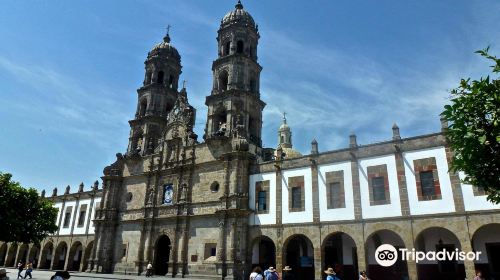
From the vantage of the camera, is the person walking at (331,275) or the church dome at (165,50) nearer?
the person walking at (331,275)

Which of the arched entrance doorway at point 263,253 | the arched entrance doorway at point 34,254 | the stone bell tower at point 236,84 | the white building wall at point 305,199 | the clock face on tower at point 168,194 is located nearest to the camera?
the white building wall at point 305,199

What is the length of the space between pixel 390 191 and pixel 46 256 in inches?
1643

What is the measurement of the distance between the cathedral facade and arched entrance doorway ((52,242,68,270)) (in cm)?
22

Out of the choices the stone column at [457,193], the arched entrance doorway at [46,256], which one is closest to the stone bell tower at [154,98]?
the arched entrance doorway at [46,256]

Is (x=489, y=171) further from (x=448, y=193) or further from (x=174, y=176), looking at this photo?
(x=174, y=176)

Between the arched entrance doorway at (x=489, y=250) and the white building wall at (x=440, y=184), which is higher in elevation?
the white building wall at (x=440, y=184)

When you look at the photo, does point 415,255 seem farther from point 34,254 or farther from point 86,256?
point 34,254

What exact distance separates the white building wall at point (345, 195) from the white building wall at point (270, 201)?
12.1 feet

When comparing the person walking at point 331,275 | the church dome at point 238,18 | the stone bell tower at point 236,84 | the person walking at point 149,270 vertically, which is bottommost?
the person walking at point 149,270

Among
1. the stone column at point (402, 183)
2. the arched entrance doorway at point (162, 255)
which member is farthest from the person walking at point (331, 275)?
the arched entrance doorway at point (162, 255)

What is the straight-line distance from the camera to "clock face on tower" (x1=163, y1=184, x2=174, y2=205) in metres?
32.8

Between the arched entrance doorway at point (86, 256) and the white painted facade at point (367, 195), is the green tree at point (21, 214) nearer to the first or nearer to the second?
the arched entrance doorway at point (86, 256)

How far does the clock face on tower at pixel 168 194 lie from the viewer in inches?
1293

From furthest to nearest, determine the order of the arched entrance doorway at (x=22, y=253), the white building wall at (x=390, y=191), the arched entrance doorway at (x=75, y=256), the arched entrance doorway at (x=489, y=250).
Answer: the arched entrance doorway at (x=22, y=253) < the arched entrance doorway at (x=75, y=256) < the white building wall at (x=390, y=191) < the arched entrance doorway at (x=489, y=250)
